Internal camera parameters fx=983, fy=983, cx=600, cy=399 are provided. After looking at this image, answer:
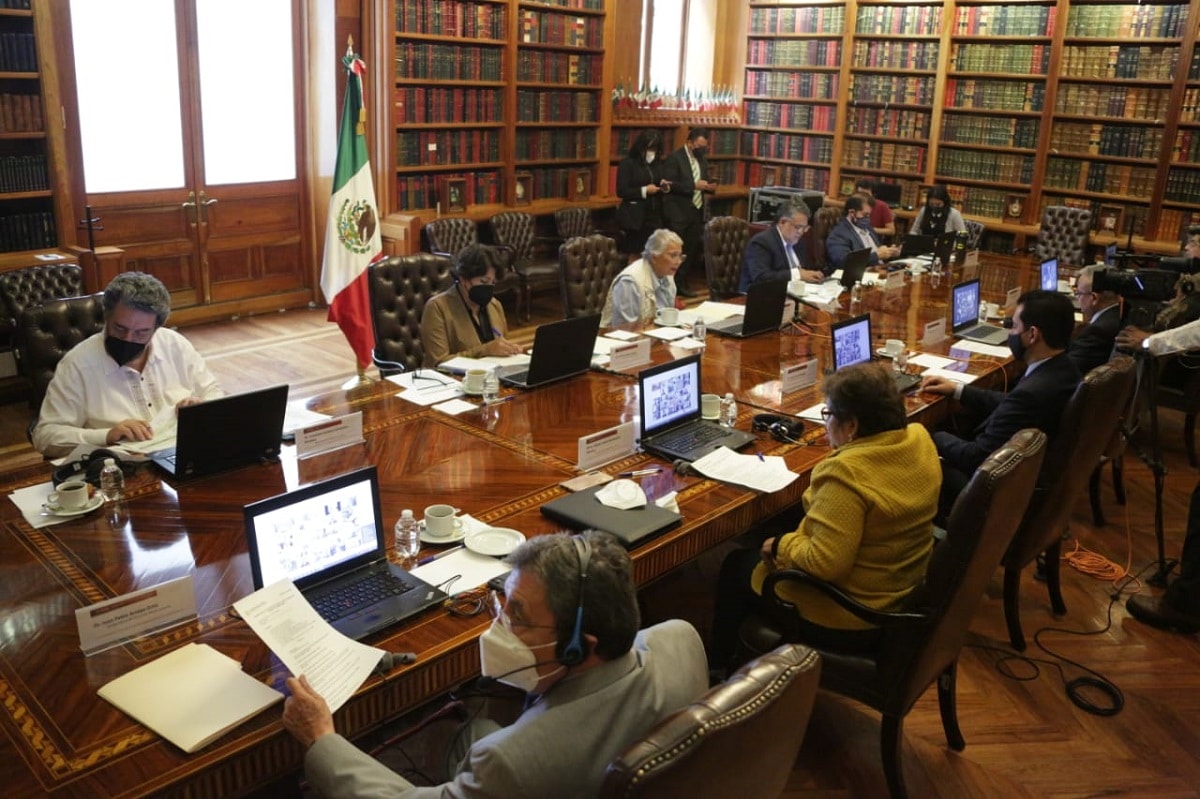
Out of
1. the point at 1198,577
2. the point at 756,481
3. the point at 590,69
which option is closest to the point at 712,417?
the point at 756,481

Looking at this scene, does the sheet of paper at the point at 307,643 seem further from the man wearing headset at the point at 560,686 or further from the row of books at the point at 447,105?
the row of books at the point at 447,105

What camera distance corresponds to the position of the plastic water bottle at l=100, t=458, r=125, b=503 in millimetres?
2518

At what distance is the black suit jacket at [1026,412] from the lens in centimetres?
330

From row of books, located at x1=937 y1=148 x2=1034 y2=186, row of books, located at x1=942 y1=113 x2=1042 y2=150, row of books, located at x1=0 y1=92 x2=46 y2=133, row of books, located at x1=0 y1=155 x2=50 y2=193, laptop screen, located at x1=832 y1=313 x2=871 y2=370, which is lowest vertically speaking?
laptop screen, located at x1=832 y1=313 x2=871 y2=370

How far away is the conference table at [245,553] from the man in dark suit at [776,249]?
1858 millimetres

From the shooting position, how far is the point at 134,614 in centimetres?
191

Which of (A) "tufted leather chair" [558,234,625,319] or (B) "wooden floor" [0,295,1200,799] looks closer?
(B) "wooden floor" [0,295,1200,799]

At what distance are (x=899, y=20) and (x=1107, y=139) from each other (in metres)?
2.09

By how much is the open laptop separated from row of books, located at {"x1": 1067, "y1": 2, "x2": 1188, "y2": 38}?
4333 millimetres

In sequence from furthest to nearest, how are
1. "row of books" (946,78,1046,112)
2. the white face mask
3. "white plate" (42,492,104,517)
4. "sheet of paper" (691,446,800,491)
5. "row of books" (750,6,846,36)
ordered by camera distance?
"row of books" (750,6,846,36)
"row of books" (946,78,1046,112)
"sheet of paper" (691,446,800,491)
"white plate" (42,492,104,517)
the white face mask

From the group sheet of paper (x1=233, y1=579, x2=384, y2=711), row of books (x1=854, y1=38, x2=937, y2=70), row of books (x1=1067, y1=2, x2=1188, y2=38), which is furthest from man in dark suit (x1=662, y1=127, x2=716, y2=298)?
sheet of paper (x1=233, y1=579, x2=384, y2=711)

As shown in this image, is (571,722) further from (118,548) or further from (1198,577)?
(1198,577)

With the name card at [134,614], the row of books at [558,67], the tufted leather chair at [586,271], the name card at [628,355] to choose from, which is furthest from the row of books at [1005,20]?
the name card at [134,614]

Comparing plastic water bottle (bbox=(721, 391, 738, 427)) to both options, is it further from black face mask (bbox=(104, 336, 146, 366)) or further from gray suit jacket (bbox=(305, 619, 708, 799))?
black face mask (bbox=(104, 336, 146, 366))
